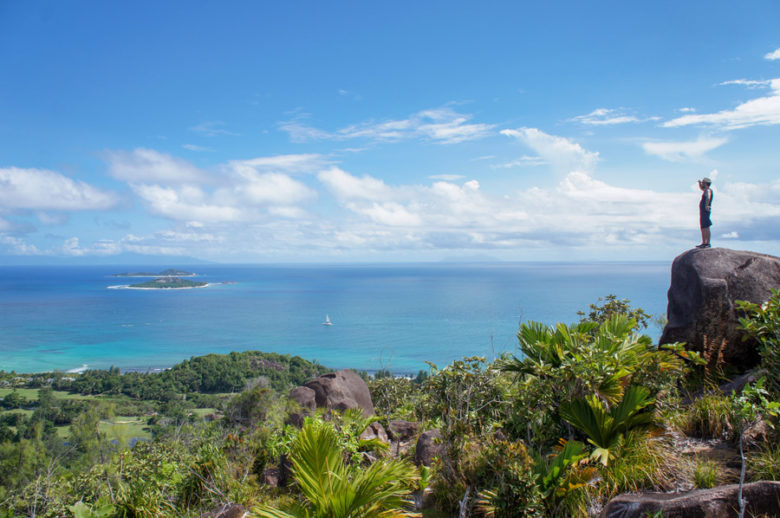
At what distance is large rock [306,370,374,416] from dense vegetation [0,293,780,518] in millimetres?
1010

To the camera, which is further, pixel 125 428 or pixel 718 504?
pixel 125 428

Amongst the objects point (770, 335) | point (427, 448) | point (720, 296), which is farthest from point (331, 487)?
point (720, 296)

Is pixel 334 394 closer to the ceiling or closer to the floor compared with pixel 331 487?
closer to the floor

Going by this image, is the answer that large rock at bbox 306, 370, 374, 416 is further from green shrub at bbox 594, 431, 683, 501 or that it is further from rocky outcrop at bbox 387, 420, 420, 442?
green shrub at bbox 594, 431, 683, 501

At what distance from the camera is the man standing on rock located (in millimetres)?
8664

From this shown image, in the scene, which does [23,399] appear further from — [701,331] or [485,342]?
[701,331]

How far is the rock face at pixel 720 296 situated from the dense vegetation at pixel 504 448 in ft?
1.95

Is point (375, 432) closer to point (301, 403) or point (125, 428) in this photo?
point (301, 403)

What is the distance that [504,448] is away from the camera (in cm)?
488

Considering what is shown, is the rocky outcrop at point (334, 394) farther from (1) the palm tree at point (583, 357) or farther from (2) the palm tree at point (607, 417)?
(2) the palm tree at point (607, 417)

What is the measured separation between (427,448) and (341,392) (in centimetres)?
351

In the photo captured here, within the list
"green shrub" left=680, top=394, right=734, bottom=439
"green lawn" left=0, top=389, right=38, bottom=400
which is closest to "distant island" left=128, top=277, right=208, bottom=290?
"green lawn" left=0, top=389, right=38, bottom=400

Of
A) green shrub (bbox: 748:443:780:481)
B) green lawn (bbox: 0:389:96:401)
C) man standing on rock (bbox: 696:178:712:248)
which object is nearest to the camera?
green shrub (bbox: 748:443:780:481)

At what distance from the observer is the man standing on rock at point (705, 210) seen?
866 cm
